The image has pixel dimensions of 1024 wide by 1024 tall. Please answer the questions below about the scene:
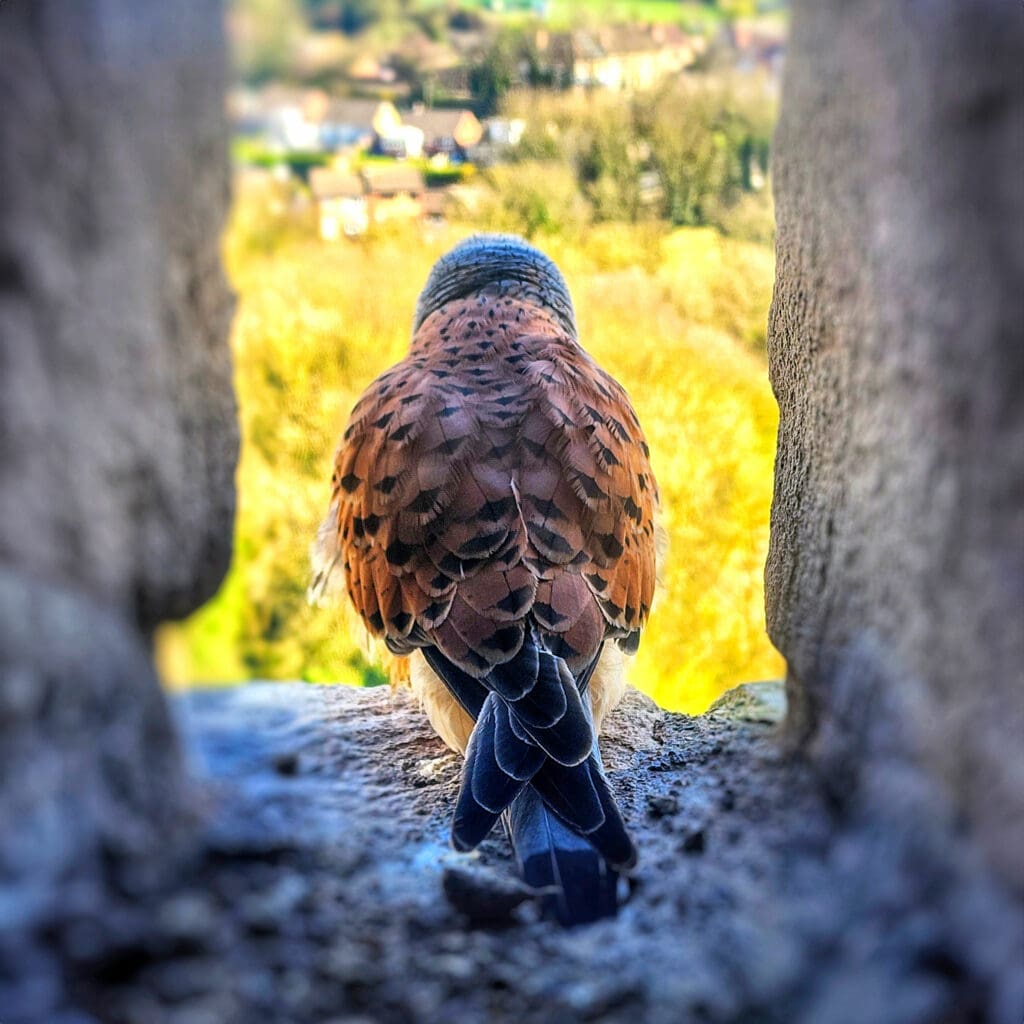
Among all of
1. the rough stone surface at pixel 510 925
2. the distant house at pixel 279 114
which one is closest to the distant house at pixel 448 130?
the distant house at pixel 279 114

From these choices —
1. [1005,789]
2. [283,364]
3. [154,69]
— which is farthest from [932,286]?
→ [283,364]

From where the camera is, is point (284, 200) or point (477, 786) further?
point (284, 200)

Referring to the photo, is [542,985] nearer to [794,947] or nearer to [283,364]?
[794,947]

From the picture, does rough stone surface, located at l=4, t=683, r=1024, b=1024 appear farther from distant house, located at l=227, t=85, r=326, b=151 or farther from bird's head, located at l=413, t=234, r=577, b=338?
bird's head, located at l=413, t=234, r=577, b=338

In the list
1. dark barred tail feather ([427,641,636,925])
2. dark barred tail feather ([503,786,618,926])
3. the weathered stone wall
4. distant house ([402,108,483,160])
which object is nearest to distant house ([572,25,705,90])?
distant house ([402,108,483,160])

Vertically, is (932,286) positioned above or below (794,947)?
above

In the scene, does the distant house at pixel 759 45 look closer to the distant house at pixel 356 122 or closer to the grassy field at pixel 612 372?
the distant house at pixel 356 122

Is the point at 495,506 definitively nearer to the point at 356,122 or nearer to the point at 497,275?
the point at 356,122

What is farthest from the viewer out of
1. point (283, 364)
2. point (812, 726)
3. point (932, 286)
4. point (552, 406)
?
point (283, 364)
